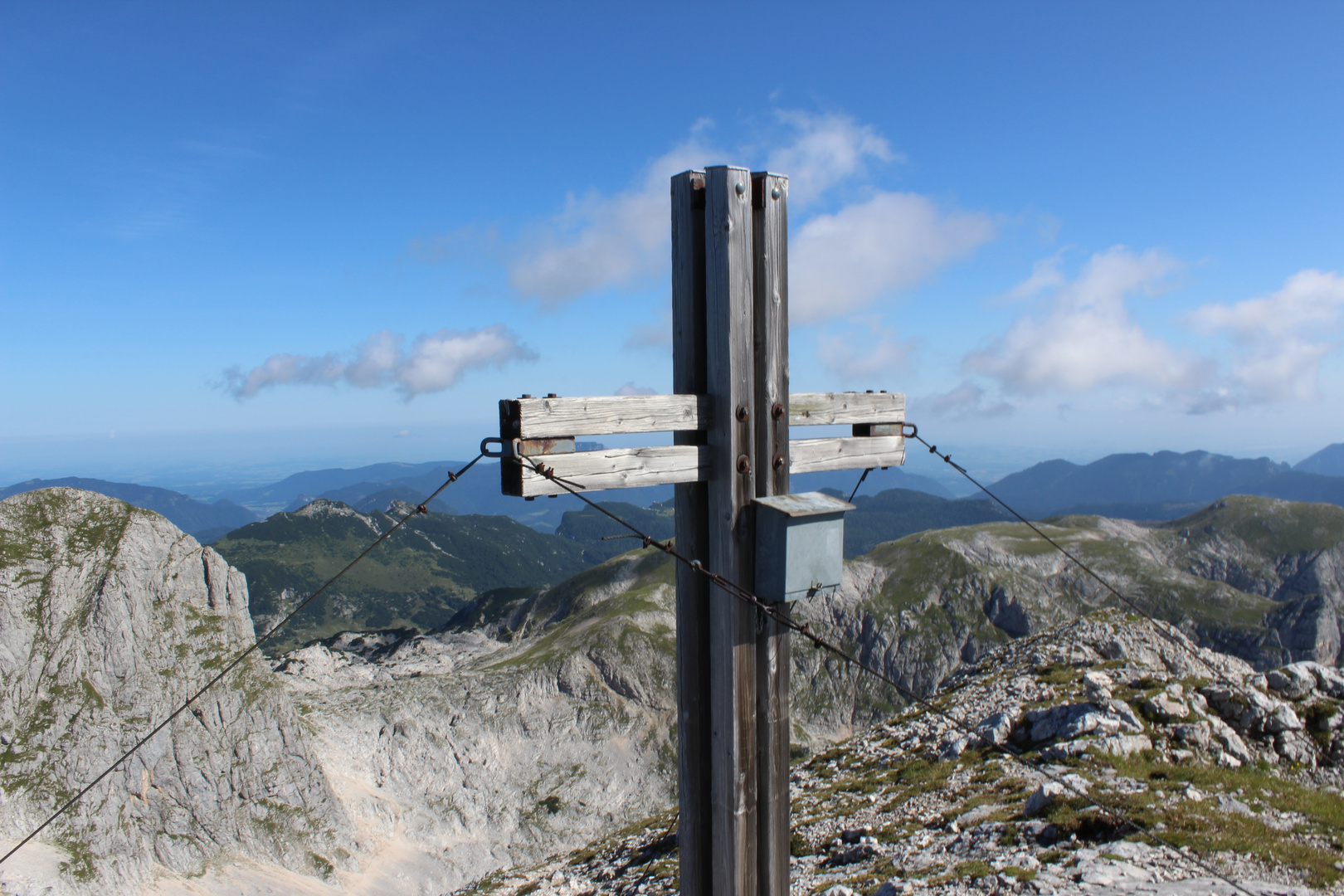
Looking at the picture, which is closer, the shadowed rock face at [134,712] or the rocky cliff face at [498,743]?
the shadowed rock face at [134,712]

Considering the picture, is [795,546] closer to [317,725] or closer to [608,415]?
[608,415]

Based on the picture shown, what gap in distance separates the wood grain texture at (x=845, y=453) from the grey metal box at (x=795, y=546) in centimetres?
47

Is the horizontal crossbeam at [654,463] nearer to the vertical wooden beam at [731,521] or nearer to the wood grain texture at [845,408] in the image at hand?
the wood grain texture at [845,408]

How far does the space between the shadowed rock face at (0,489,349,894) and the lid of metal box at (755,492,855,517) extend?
173ft

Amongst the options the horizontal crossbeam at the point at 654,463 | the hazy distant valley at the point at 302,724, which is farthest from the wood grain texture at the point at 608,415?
the hazy distant valley at the point at 302,724

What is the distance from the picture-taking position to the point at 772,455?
6938mm

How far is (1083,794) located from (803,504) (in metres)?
10.3

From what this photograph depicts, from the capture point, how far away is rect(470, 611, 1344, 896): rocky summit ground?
34.8 ft

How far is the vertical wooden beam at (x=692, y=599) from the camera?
271 inches

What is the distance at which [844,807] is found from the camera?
20.0 metres

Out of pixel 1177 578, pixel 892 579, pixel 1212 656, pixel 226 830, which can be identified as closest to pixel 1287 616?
pixel 1177 578

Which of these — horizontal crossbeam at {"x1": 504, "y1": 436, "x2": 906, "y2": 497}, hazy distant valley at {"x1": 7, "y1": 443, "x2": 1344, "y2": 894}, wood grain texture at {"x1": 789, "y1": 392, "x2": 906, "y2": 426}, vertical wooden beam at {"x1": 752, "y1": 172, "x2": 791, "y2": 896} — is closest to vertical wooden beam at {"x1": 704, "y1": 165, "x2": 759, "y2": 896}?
vertical wooden beam at {"x1": 752, "y1": 172, "x2": 791, "y2": 896}

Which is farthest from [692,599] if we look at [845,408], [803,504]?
[845,408]

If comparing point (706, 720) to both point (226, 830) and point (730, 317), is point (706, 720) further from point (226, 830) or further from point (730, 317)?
point (226, 830)
